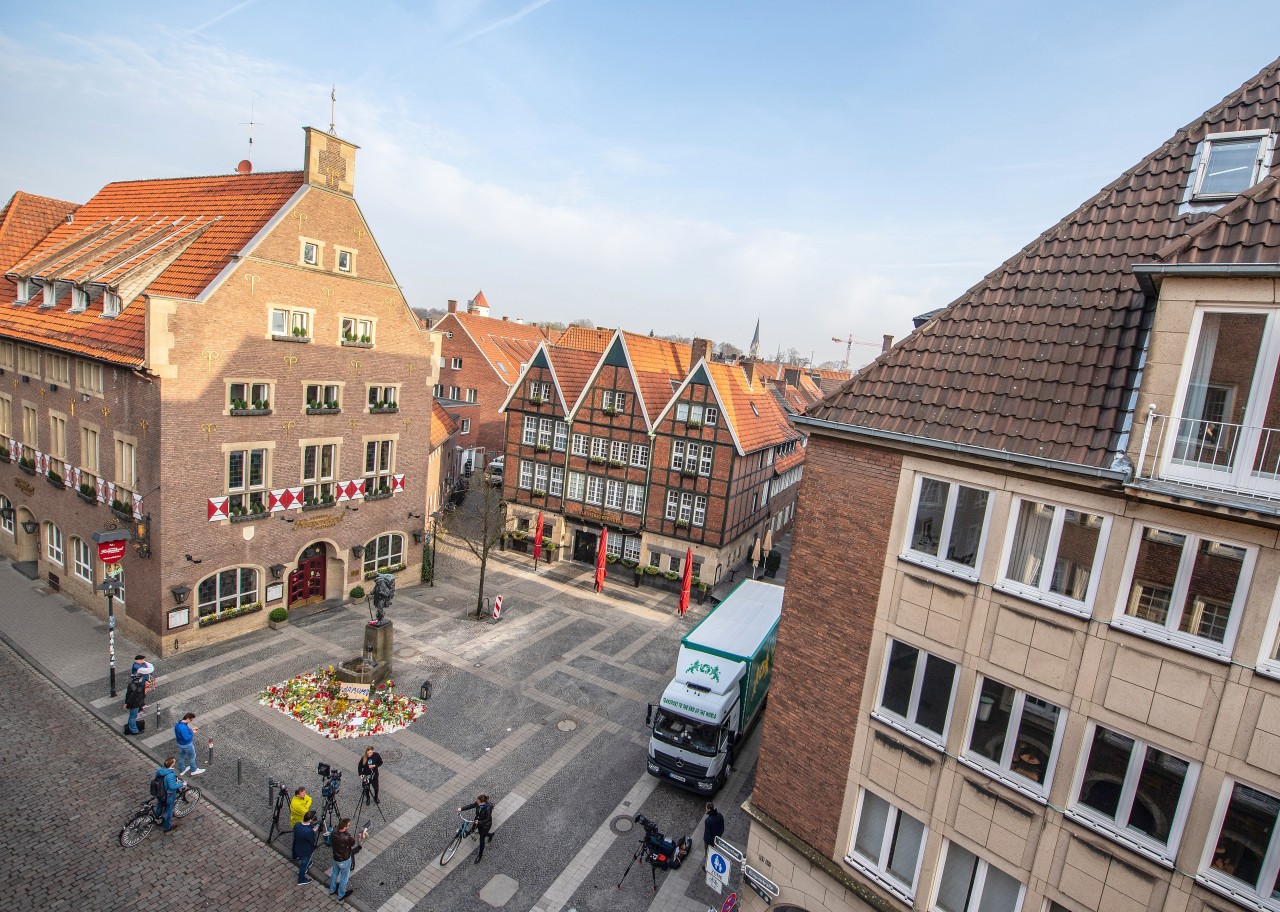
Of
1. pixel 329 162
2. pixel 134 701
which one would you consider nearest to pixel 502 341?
pixel 329 162

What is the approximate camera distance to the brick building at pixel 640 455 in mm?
32906

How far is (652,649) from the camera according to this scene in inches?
1059

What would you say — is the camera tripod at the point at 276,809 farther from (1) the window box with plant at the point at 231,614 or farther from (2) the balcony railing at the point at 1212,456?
(2) the balcony railing at the point at 1212,456

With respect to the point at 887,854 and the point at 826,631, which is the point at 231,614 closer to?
the point at 826,631

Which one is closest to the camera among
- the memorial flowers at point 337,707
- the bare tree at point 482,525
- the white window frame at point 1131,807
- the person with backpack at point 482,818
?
the white window frame at point 1131,807

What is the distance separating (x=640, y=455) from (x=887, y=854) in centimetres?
2487

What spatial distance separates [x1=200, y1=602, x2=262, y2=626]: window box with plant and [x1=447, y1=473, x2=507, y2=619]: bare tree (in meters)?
8.18

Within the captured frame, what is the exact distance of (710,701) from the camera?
1802 centimetres

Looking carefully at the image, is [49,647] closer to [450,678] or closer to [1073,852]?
[450,678]

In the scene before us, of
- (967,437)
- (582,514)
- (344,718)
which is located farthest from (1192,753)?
(582,514)

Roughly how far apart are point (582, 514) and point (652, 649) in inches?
423

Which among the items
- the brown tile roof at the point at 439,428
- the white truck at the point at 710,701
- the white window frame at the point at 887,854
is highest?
the brown tile roof at the point at 439,428

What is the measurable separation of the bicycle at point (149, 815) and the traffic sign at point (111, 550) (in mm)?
8771

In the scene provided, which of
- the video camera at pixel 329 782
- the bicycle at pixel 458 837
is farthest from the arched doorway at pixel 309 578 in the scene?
the bicycle at pixel 458 837
